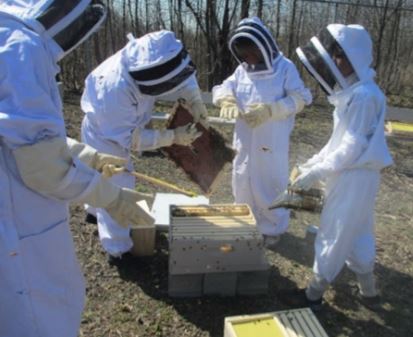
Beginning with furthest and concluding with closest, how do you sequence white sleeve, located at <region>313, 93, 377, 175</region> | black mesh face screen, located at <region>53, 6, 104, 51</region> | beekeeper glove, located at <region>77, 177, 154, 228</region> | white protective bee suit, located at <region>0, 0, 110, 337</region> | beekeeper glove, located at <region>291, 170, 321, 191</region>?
beekeeper glove, located at <region>291, 170, 321, 191</region>, white sleeve, located at <region>313, 93, 377, 175</region>, beekeeper glove, located at <region>77, 177, 154, 228</region>, black mesh face screen, located at <region>53, 6, 104, 51</region>, white protective bee suit, located at <region>0, 0, 110, 337</region>

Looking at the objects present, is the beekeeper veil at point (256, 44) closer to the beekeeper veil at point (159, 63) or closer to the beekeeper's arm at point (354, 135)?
the beekeeper veil at point (159, 63)

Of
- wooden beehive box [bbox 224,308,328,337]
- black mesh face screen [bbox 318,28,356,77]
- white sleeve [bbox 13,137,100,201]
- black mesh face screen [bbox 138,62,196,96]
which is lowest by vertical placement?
wooden beehive box [bbox 224,308,328,337]

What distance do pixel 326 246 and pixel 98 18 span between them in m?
2.08

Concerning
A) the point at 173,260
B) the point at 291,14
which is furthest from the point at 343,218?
the point at 291,14

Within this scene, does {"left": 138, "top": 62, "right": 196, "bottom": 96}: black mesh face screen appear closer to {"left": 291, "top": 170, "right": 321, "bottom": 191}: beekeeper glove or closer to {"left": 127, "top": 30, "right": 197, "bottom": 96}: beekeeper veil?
{"left": 127, "top": 30, "right": 197, "bottom": 96}: beekeeper veil

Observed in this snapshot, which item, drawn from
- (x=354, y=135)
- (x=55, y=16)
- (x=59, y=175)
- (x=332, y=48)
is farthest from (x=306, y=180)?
(x=55, y=16)

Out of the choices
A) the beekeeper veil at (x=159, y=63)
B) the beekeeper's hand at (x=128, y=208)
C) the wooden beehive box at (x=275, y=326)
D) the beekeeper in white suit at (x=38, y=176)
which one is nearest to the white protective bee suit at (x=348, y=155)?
the wooden beehive box at (x=275, y=326)

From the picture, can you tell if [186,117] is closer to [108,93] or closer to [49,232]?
[108,93]

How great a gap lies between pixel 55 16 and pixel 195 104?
2265 millimetres

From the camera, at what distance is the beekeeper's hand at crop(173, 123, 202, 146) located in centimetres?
349

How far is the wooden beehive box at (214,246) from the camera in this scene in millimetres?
3125

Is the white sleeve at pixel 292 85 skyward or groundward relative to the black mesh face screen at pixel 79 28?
groundward

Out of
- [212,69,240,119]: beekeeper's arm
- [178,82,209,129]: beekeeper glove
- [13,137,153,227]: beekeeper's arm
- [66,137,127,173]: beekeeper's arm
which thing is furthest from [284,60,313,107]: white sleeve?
[13,137,153,227]: beekeeper's arm

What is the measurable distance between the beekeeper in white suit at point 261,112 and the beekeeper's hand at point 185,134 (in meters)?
0.54
